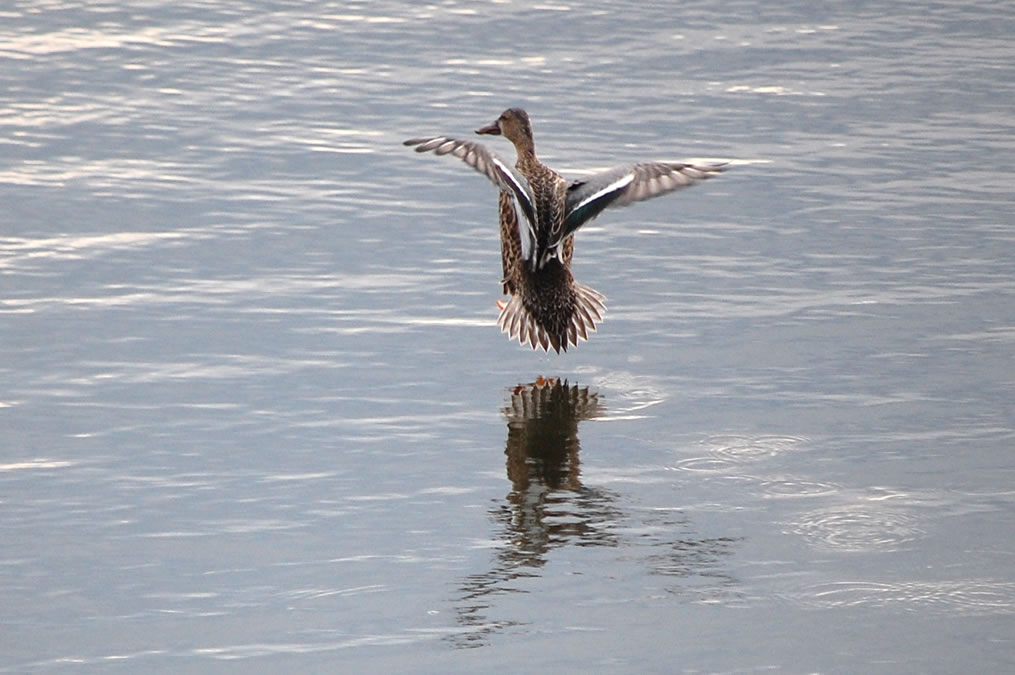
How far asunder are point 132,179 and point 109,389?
3277 millimetres

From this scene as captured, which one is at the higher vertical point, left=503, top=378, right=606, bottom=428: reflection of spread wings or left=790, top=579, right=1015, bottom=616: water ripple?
left=503, top=378, right=606, bottom=428: reflection of spread wings

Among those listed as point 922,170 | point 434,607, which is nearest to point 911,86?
point 922,170

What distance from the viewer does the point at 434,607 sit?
18.8 feet

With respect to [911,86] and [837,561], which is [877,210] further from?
[837,561]

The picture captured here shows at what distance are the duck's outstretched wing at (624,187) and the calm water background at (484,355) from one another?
0.71 m

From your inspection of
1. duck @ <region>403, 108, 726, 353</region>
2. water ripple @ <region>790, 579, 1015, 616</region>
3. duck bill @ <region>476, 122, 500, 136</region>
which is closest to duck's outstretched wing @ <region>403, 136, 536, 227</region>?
duck @ <region>403, 108, 726, 353</region>

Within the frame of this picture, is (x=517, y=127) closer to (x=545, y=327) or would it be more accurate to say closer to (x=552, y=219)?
(x=552, y=219)

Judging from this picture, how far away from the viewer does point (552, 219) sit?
838 cm

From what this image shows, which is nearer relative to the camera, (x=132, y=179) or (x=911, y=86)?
(x=132, y=179)

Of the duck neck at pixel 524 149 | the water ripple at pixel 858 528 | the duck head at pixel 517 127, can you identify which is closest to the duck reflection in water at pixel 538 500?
the water ripple at pixel 858 528

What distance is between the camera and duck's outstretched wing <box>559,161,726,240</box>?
8242 mm

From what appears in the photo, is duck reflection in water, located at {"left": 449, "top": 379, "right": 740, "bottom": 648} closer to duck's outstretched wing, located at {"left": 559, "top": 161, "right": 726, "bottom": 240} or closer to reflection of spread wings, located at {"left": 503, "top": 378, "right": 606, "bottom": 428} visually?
reflection of spread wings, located at {"left": 503, "top": 378, "right": 606, "bottom": 428}

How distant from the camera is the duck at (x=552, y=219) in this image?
8.19 metres

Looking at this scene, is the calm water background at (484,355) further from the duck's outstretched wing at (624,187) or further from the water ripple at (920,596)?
the duck's outstretched wing at (624,187)
